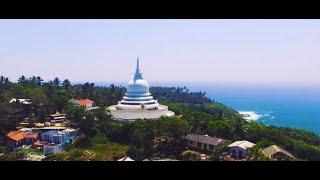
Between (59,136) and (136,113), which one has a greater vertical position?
(136,113)

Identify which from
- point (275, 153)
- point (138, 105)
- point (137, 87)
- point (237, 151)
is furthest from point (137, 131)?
point (137, 87)

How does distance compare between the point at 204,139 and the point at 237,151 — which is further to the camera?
the point at 204,139

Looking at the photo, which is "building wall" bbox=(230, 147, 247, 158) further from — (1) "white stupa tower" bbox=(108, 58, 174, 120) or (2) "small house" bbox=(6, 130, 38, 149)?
(2) "small house" bbox=(6, 130, 38, 149)

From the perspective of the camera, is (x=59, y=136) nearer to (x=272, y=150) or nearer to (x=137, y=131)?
(x=137, y=131)

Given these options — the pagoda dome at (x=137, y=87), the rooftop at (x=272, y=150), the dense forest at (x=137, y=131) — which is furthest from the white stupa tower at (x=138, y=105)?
the rooftop at (x=272, y=150)

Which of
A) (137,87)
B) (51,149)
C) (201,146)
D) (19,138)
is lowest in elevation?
(51,149)
